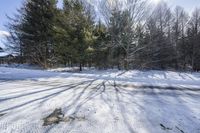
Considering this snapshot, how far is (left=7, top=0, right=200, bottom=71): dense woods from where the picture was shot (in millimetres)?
18281

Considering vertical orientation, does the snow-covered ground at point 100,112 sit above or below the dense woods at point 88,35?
below

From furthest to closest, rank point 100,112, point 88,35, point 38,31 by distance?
1. point 38,31
2. point 88,35
3. point 100,112

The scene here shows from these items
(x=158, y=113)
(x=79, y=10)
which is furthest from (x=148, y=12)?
(x=158, y=113)

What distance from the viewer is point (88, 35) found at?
58.1ft

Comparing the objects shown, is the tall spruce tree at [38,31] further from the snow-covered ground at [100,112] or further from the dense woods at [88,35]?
the snow-covered ground at [100,112]

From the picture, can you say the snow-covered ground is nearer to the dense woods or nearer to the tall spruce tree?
the dense woods

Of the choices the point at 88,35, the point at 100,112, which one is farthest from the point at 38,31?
the point at 100,112

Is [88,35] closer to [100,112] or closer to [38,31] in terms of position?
[38,31]

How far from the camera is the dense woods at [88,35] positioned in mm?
18281

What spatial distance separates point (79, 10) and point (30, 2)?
797 centimetres

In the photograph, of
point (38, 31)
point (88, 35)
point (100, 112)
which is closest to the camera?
point (100, 112)

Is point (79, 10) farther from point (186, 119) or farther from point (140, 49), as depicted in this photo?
point (186, 119)

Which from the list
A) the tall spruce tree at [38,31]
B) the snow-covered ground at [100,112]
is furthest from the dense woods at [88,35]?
the snow-covered ground at [100,112]

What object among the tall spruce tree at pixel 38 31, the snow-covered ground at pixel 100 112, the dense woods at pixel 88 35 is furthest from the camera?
the tall spruce tree at pixel 38 31
